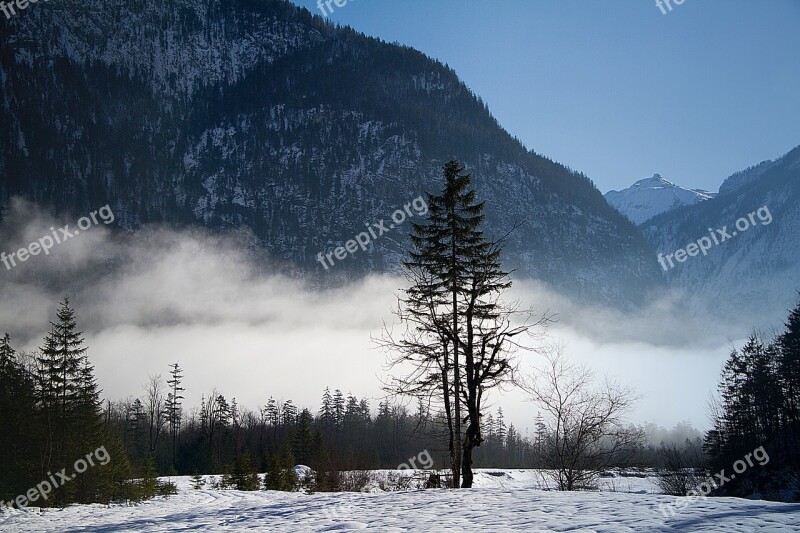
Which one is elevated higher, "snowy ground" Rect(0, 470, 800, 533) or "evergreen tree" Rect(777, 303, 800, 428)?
"evergreen tree" Rect(777, 303, 800, 428)

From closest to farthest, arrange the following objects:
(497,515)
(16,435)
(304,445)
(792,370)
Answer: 1. (497,515)
2. (16,435)
3. (792,370)
4. (304,445)

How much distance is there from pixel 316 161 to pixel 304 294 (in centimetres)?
5660

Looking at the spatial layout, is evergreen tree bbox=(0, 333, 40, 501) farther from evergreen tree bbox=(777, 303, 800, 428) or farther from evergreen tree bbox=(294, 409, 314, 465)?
evergreen tree bbox=(777, 303, 800, 428)

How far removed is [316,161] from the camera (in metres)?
198

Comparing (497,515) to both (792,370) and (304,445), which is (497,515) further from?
(304,445)

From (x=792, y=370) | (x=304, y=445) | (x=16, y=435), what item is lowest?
(x=304, y=445)

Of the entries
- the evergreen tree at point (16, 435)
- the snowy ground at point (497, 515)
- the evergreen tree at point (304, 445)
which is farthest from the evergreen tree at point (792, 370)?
the evergreen tree at point (16, 435)

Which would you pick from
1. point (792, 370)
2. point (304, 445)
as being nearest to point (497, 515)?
point (792, 370)

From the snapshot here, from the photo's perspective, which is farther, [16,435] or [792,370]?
[792,370]

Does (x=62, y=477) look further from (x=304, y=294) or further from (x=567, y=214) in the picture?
(x=567, y=214)

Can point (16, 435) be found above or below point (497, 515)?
above

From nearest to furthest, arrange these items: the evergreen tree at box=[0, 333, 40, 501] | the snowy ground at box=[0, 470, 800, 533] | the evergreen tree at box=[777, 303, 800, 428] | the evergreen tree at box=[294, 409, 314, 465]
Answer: the snowy ground at box=[0, 470, 800, 533] < the evergreen tree at box=[0, 333, 40, 501] < the evergreen tree at box=[777, 303, 800, 428] < the evergreen tree at box=[294, 409, 314, 465]

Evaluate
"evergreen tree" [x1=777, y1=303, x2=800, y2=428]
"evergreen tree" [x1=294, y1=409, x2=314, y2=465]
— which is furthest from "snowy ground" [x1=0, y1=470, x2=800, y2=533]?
"evergreen tree" [x1=294, y1=409, x2=314, y2=465]

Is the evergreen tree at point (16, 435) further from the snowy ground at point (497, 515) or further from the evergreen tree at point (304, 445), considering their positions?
the evergreen tree at point (304, 445)
